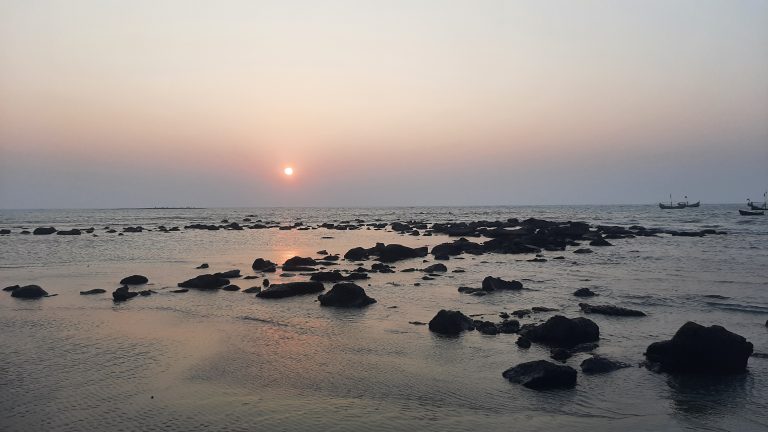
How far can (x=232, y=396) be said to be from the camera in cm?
1009

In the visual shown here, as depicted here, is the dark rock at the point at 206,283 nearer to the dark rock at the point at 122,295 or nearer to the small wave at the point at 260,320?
the dark rock at the point at 122,295

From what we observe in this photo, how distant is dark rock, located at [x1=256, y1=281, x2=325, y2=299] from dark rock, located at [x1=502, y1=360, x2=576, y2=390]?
12.9 meters

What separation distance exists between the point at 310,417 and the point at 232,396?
1.96 meters

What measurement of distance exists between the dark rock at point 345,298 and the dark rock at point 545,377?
380 inches

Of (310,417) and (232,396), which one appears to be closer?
(310,417)

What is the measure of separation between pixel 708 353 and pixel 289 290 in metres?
15.5

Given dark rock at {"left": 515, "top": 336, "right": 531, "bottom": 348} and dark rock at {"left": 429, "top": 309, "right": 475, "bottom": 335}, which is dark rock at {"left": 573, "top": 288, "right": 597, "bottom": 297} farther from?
dark rock at {"left": 515, "top": 336, "right": 531, "bottom": 348}

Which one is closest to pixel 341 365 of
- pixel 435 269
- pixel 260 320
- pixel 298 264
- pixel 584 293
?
pixel 260 320

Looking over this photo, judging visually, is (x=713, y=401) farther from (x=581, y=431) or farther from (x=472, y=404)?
(x=472, y=404)

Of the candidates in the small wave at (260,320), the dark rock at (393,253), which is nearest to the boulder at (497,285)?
the small wave at (260,320)

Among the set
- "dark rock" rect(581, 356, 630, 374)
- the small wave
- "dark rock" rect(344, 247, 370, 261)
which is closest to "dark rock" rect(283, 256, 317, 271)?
"dark rock" rect(344, 247, 370, 261)

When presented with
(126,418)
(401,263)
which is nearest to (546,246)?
(401,263)

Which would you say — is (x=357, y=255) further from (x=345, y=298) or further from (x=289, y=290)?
(x=345, y=298)

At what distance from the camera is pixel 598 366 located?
37.6ft
